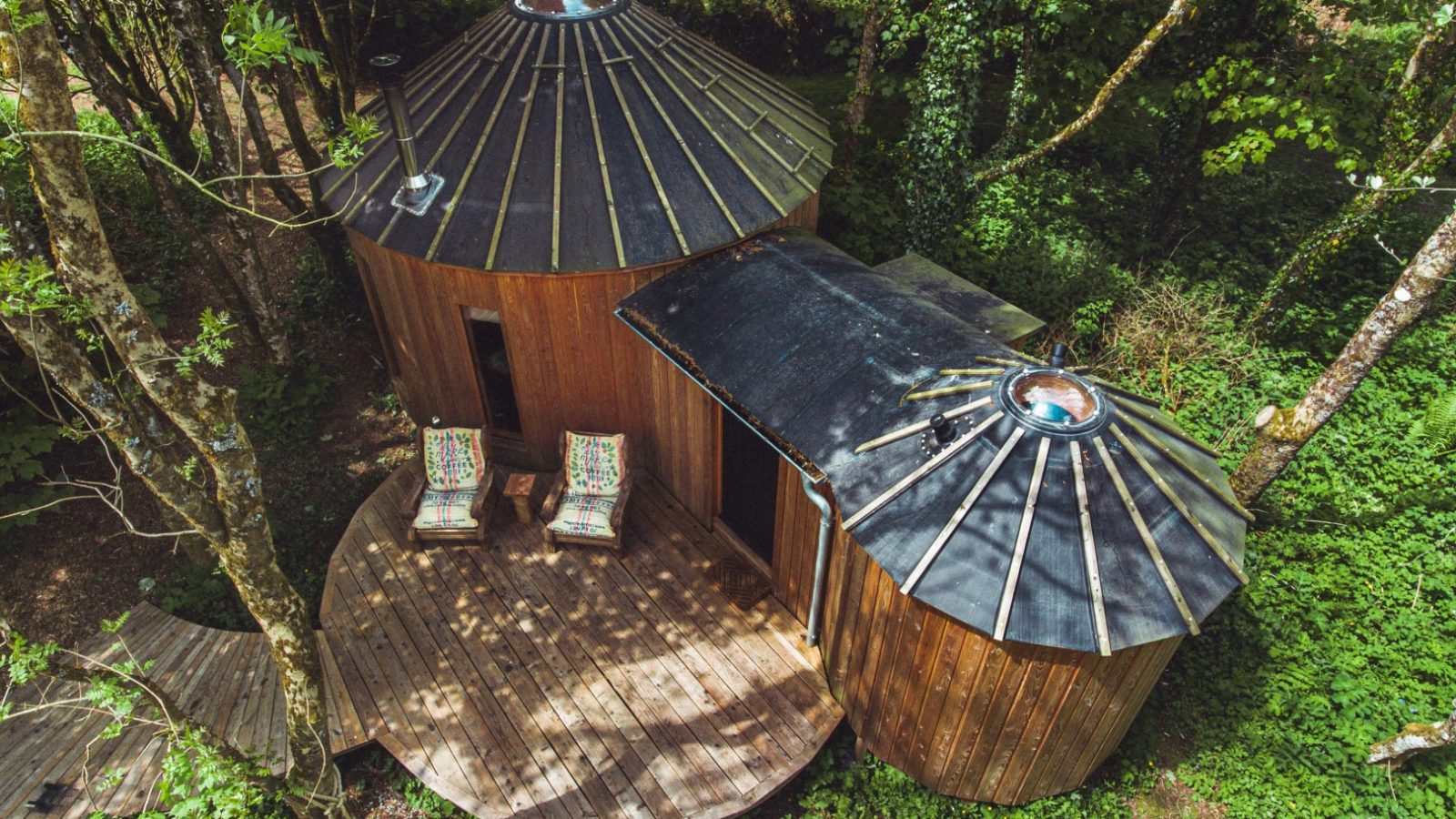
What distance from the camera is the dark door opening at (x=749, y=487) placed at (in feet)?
23.4

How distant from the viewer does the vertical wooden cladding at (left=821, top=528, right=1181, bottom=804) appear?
16.9 ft

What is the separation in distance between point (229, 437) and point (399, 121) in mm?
2908

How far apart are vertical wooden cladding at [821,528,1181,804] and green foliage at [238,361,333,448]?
6876 millimetres

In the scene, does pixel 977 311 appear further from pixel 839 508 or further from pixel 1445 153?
pixel 1445 153

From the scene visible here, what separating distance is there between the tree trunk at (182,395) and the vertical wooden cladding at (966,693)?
3.88 m

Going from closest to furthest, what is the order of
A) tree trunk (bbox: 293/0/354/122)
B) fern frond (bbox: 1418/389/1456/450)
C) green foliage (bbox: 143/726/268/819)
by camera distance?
green foliage (bbox: 143/726/268/819), fern frond (bbox: 1418/389/1456/450), tree trunk (bbox: 293/0/354/122)

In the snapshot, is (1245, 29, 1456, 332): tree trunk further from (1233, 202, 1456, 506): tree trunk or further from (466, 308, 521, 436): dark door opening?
(466, 308, 521, 436): dark door opening

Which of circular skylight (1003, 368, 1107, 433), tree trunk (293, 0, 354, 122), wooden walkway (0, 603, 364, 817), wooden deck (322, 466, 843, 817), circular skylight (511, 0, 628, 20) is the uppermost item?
circular skylight (511, 0, 628, 20)

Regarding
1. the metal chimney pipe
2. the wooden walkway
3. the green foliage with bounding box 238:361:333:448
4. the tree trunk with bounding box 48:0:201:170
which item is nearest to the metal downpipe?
the wooden walkway

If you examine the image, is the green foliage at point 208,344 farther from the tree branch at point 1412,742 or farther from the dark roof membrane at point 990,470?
the tree branch at point 1412,742

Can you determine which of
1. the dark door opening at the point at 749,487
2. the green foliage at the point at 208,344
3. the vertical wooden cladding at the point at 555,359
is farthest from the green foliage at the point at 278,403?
the green foliage at the point at 208,344

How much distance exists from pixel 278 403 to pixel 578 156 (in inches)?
204

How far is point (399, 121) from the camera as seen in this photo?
20.3 feet

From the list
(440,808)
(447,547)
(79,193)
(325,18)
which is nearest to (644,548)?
(447,547)
